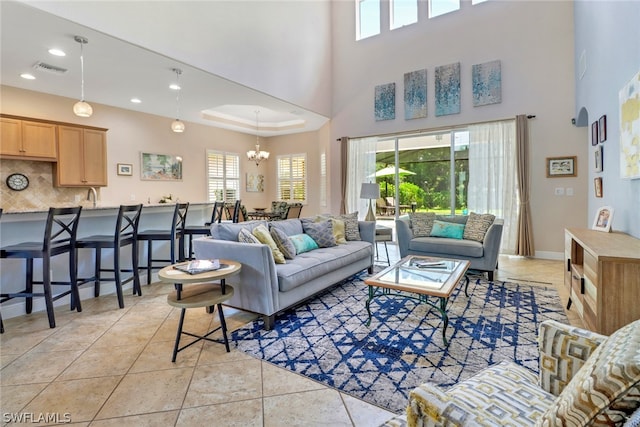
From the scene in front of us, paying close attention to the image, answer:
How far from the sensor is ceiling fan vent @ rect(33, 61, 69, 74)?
427cm

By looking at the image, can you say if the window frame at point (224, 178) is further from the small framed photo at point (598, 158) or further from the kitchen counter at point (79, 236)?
the small framed photo at point (598, 158)

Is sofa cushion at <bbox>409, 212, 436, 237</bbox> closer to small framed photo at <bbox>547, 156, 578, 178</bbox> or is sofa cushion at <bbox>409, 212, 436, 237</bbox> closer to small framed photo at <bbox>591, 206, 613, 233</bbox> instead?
small framed photo at <bbox>591, 206, 613, 233</bbox>

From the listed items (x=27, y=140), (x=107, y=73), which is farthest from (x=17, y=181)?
(x=107, y=73)

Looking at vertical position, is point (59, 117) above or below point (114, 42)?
below

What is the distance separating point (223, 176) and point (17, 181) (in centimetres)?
421

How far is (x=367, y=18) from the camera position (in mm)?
7211

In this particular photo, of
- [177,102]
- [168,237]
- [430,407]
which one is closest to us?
[430,407]

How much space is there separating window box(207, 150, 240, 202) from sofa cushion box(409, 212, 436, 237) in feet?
17.7

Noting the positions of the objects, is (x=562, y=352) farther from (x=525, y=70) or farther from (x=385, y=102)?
(x=385, y=102)

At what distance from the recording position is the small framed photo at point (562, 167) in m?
5.22

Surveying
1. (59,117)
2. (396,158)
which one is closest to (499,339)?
(396,158)

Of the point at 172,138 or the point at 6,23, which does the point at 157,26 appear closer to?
the point at 6,23

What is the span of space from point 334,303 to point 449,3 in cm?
630

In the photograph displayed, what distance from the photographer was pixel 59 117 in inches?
219
